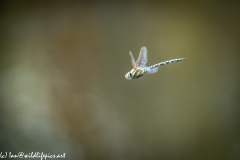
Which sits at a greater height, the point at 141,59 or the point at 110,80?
the point at 110,80

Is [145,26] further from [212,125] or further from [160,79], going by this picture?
[212,125]

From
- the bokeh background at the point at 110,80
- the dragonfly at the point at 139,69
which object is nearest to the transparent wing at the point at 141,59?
the dragonfly at the point at 139,69

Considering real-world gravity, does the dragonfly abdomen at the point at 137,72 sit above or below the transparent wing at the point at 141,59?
below

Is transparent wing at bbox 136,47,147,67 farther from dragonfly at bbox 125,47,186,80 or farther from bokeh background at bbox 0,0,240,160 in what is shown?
bokeh background at bbox 0,0,240,160

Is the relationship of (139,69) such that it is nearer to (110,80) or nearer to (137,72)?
(137,72)

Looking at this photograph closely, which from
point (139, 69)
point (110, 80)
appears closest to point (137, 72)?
point (139, 69)

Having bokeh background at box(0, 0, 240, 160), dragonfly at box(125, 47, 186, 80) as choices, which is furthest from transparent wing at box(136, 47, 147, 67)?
bokeh background at box(0, 0, 240, 160)

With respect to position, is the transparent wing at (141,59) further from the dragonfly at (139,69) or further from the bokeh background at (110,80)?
the bokeh background at (110,80)

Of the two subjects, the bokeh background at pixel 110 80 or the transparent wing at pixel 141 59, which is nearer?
the transparent wing at pixel 141 59
